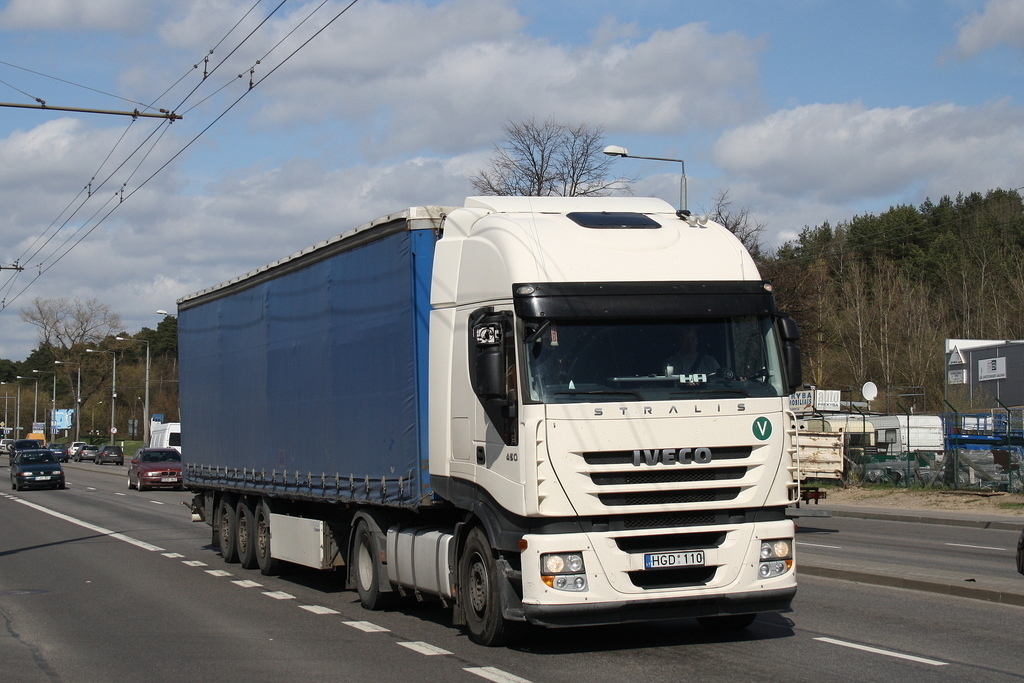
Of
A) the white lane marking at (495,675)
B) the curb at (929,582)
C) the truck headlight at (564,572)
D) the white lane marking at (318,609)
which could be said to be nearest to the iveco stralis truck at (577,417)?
the truck headlight at (564,572)

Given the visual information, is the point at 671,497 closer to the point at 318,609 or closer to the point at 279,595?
the point at 318,609

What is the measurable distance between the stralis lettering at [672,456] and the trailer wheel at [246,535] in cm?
844

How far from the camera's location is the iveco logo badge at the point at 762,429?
8.41 metres

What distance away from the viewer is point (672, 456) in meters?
8.16

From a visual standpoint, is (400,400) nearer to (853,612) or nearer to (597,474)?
(597,474)

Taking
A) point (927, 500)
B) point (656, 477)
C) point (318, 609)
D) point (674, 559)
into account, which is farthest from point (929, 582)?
point (927, 500)

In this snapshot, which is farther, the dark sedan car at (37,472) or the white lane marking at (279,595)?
the dark sedan car at (37,472)

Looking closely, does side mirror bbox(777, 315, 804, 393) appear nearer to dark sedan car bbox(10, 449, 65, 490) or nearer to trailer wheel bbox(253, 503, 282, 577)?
trailer wheel bbox(253, 503, 282, 577)

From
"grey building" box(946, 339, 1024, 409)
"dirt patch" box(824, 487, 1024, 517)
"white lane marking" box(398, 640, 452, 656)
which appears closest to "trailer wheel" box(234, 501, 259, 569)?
"white lane marking" box(398, 640, 452, 656)

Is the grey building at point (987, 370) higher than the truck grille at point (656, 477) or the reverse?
higher

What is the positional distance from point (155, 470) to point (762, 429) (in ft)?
117

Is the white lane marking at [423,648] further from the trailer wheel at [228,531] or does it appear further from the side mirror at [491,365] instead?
the trailer wheel at [228,531]

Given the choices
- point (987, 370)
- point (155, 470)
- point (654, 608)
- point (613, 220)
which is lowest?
point (155, 470)

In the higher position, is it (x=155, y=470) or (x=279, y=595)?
(x=155, y=470)
